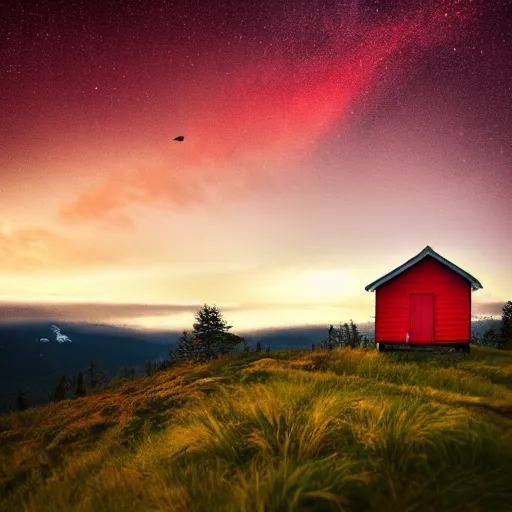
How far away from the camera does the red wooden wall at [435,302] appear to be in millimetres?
20719

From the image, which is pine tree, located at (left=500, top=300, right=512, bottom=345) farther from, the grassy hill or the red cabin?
the grassy hill

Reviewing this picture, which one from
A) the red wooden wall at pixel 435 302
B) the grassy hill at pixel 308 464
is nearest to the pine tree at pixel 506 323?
the red wooden wall at pixel 435 302

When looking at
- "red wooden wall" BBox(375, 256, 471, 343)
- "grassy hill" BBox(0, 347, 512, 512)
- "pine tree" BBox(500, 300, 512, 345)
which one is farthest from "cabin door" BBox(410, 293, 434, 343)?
"pine tree" BBox(500, 300, 512, 345)

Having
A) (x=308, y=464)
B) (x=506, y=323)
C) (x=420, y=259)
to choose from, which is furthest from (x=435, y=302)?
(x=506, y=323)

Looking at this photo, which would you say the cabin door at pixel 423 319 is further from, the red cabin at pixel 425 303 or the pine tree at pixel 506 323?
the pine tree at pixel 506 323

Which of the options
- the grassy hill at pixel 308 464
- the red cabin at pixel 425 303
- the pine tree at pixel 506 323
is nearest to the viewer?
the grassy hill at pixel 308 464

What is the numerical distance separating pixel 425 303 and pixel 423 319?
83 centimetres

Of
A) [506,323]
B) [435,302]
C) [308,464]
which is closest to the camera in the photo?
[308,464]

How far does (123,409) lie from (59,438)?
6.39 ft

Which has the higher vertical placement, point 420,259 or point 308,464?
point 420,259

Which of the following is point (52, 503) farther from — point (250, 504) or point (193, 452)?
point (250, 504)

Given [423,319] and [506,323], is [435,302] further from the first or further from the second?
[506,323]

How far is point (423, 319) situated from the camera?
20.8 metres

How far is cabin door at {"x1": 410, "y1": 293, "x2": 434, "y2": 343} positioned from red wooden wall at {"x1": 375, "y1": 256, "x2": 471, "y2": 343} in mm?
198
